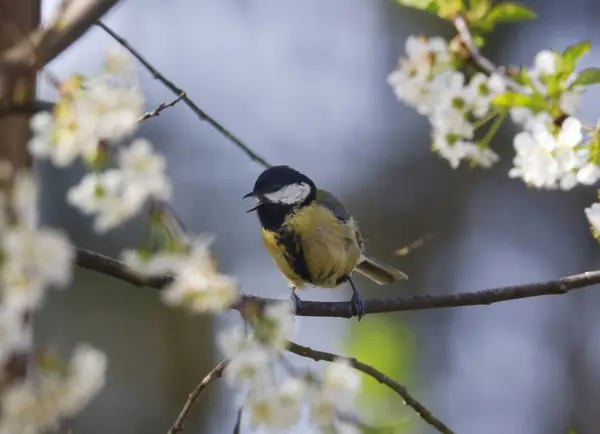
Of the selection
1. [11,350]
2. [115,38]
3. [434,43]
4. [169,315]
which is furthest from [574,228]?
[11,350]

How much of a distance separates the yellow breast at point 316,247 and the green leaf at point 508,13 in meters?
0.67

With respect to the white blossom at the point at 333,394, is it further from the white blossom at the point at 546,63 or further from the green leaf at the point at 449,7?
the green leaf at the point at 449,7

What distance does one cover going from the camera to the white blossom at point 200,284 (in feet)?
1.90

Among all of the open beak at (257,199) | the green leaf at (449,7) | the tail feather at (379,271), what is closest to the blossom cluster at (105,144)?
the green leaf at (449,7)

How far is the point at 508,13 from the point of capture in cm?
106

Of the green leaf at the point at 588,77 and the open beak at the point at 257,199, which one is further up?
the open beak at the point at 257,199

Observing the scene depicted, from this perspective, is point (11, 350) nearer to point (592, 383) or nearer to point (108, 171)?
point (108, 171)

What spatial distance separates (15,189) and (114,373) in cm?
432

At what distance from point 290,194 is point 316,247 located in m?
0.13

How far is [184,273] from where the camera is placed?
1.90 feet

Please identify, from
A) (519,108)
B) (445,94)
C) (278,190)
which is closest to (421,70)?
(445,94)

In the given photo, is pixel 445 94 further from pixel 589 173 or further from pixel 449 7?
pixel 589 173

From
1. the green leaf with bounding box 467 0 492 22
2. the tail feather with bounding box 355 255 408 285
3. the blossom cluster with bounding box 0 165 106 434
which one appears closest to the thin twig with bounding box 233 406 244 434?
the blossom cluster with bounding box 0 165 106 434

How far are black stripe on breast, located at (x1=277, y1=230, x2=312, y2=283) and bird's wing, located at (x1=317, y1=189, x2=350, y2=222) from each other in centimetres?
14
